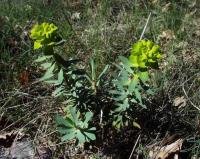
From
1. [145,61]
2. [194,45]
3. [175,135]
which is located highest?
[145,61]

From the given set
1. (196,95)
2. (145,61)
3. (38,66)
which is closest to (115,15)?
(38,66)

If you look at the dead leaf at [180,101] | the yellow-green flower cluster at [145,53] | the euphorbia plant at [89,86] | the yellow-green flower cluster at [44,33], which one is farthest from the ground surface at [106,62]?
the yellow-green flower cluster at [44,33]

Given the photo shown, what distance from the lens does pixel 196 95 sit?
3018 mm

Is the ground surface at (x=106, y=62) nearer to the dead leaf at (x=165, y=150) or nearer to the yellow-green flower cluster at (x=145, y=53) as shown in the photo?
the dead leaf at (x=165, y=150)

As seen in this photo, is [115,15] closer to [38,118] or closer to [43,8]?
[43,8]

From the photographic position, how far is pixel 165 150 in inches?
110

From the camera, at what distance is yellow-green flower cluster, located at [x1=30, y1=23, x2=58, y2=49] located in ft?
7.72

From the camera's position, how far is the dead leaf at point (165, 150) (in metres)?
2.77

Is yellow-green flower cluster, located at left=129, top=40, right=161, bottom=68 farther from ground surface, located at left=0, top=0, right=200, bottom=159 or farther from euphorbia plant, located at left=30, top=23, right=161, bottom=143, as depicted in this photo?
ground surface, located at left=0, top=0, right=200, bottom=159

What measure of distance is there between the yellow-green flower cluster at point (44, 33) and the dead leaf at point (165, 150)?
979 millimetres

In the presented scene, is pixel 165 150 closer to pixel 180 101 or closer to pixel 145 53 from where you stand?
pixel 180 101

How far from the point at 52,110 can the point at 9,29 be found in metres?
0.93

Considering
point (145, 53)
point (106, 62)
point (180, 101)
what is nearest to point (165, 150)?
point (180, 101)

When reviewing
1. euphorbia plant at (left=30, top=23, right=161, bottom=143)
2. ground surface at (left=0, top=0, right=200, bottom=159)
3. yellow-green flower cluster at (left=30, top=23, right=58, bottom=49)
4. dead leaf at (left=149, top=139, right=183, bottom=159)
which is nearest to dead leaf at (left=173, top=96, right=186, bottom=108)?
ground surface at (left=0, top=0, right=200, bottom=159)
